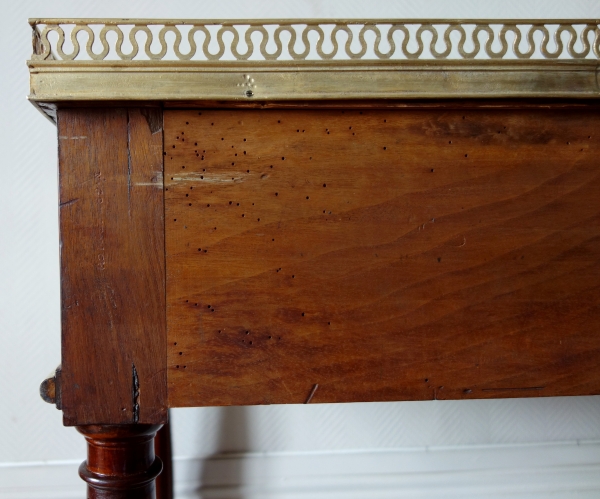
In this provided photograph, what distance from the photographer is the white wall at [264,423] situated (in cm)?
90

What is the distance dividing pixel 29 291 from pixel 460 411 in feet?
2.29

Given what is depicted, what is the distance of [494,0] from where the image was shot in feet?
3.03

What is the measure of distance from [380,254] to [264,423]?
21.4 inches

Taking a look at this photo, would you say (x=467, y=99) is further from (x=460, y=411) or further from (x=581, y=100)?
(x=460, y=411)

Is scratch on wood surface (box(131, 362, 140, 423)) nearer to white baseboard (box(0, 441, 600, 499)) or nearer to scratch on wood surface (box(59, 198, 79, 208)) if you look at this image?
scratch on wood surface (box(59, 198, 79, 208))

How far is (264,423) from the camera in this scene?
936 mm

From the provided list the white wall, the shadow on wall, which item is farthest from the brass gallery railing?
the shadow on wall

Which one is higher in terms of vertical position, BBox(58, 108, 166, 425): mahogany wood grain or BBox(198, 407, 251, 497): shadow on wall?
BBox(58, 108, 166, 425): mahogany wood grain

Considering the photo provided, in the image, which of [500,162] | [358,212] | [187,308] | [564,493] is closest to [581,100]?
[500,162]

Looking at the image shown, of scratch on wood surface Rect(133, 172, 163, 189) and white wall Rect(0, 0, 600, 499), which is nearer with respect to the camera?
scratch on wood surface Rect(133, 172, 163, 189)

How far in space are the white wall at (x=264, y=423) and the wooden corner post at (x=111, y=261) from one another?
47 centimetres

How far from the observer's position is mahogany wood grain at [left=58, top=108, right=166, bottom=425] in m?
0.47

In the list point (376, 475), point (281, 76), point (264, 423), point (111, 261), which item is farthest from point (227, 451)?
point (281, 76)

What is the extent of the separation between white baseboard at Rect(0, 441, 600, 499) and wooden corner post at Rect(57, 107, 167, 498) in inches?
19.9
